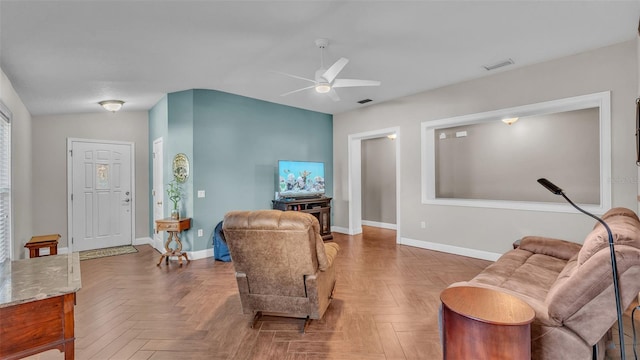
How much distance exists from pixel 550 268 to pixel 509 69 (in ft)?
9.10

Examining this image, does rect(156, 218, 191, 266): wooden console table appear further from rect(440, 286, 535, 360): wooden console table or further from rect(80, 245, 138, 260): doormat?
rect(440, 286, 535, 360): wooden console table

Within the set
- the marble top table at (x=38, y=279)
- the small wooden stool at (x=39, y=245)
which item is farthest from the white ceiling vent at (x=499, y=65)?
the small wooden stool at (x=39, y=245)

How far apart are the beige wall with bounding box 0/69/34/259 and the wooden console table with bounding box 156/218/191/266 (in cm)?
148

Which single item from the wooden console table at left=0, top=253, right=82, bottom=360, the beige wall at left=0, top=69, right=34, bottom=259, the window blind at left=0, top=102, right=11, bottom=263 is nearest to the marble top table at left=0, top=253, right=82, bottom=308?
the wooden console table at left=0, top=253, right=82, bottom=360

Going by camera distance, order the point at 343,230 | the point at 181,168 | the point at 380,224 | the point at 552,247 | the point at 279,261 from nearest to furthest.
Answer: the point at 279,261 < the point at 552,247 < the point at 181,168 < the point at 343,230 < the point at 380,224

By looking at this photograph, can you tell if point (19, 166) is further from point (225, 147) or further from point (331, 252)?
point (331, 252)

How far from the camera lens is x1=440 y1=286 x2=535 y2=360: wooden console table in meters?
1.33

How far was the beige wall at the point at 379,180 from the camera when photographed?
683 cm

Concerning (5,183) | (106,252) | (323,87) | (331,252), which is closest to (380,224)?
(331,252)

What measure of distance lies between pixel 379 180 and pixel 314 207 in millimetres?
2316

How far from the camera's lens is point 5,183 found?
116 inches

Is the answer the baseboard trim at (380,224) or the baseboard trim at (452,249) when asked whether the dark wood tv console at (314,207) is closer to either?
the baseboard trim at (452,249)

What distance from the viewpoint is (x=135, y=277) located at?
3.68 meters

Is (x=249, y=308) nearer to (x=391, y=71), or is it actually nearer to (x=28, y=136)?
(x=391, y=71)
